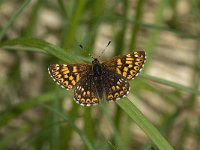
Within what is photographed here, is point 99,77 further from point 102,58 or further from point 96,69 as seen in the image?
point 102,58

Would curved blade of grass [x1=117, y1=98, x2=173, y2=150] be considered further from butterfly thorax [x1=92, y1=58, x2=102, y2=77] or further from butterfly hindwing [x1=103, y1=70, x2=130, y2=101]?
butterfly thorax [x1=92, y1=58, x2=102, y2=77]

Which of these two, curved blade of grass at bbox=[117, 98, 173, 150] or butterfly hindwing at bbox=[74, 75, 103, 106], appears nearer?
curved blade of grass at bbox=[117, 98, 173, 150]

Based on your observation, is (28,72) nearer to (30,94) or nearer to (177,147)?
(30,94)

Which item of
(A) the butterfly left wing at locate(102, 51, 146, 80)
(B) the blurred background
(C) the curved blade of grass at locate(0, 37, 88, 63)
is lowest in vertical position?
(B) the blurred background

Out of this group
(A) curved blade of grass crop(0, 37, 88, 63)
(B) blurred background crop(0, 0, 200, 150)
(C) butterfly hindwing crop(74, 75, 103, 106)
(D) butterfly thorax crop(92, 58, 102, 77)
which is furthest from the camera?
(B) blurred background crop(0, 0, 200, 150)

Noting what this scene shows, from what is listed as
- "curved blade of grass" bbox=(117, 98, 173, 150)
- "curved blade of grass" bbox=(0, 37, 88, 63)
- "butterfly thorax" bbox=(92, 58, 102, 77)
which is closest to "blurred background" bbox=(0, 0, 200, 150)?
"butterfly thorax" bbox=(92, 58, 102, 77)

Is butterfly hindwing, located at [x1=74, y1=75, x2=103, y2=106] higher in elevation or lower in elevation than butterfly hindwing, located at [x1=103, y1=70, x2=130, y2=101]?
lower

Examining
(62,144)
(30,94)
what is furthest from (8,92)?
(62,144)
